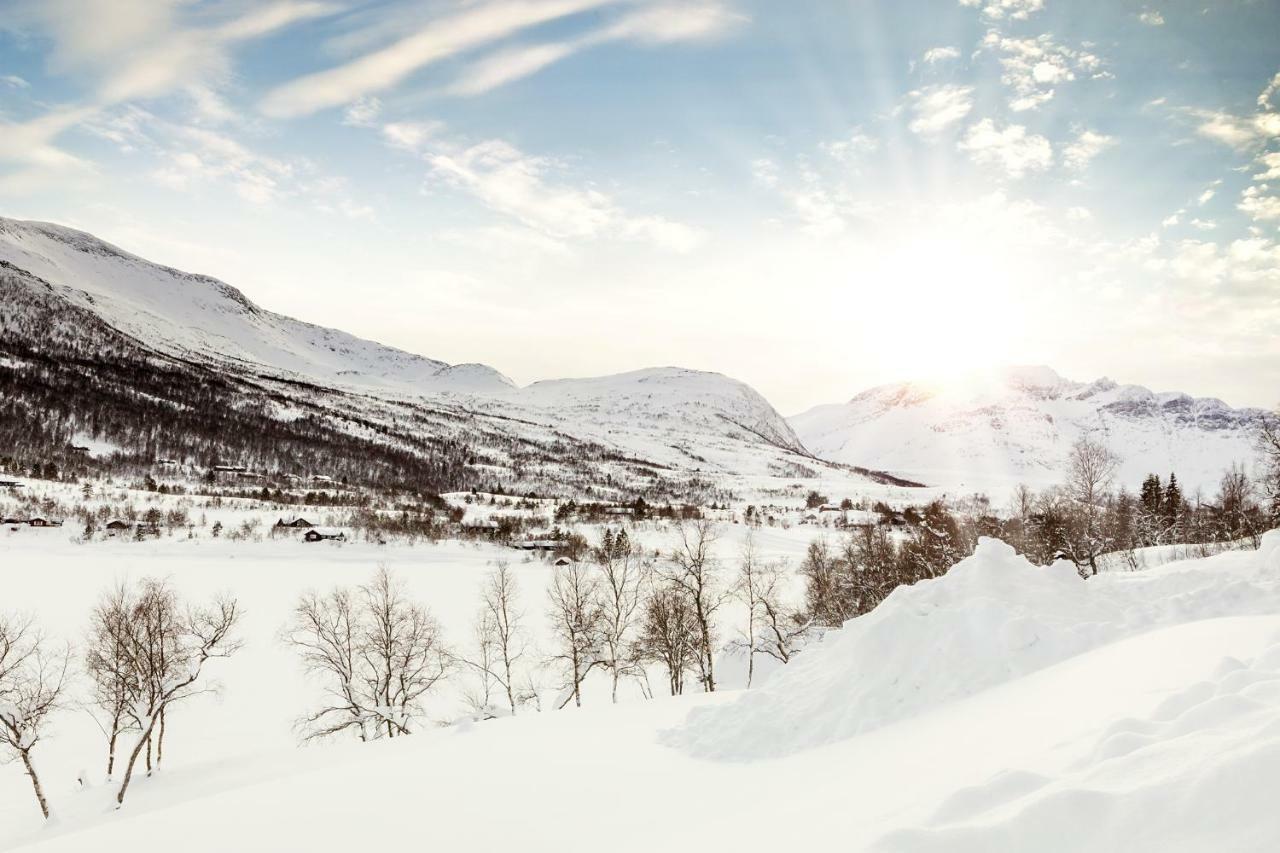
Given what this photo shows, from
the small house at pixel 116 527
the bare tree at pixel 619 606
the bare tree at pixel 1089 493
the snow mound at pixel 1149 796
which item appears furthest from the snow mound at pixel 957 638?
the small house at pixel 116 527

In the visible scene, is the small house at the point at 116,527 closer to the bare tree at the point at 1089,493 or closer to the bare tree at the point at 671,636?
the bare tree at the point at 671,636

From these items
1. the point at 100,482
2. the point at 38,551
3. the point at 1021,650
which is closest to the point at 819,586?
the point at 1021,650

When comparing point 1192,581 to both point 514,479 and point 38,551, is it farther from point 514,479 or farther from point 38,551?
point 514,479

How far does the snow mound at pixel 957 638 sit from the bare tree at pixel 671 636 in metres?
19.4

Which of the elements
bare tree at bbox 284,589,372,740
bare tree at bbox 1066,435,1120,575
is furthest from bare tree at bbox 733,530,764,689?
bare tree at bbox 284,589,372,740

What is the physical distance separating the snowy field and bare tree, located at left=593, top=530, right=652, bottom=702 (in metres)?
15.7

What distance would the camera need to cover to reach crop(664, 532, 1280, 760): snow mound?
11461 mm

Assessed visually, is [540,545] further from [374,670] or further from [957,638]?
[957,638]

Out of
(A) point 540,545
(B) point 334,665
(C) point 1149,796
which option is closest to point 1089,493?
(C) point 1149,796

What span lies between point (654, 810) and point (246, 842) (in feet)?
21.0

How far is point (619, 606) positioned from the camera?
125 ft

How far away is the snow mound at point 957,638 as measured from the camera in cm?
1146

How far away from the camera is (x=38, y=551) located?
65625mm

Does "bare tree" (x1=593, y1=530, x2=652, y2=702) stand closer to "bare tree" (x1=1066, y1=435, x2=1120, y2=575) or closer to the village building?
the village building
